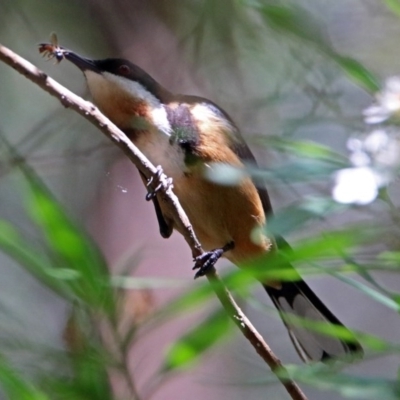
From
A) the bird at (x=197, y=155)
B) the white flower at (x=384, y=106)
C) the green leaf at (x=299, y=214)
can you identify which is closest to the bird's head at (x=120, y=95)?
the bird at (x=197, y=155)

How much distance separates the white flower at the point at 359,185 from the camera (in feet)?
1.64

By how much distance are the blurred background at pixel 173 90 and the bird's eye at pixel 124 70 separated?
150 millimetres

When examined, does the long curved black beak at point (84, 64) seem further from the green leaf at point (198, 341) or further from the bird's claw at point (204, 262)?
the green leaf at point (198, 341)

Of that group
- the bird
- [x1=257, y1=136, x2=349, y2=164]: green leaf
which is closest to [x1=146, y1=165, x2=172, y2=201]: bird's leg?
the bird

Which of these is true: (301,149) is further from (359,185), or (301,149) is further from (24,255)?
(24,255)

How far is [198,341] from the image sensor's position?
596 mm

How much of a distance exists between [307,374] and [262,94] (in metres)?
1.06

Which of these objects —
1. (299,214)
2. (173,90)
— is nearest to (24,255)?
(299,214)

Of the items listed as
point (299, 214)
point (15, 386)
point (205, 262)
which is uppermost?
point (205, 262)

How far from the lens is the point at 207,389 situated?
1.89 meters

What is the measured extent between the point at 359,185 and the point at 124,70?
2.74 ft

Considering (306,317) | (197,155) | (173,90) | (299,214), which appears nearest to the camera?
(299,214)

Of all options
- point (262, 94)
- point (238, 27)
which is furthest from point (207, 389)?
point (238, 27)

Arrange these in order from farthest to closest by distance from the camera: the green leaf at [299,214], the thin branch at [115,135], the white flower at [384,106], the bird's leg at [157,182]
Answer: the bird's leg at [157,182], the thin branch at [115,135], the white flower at [384,106], the green leaf at [299,214]
